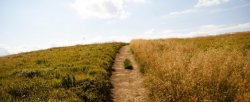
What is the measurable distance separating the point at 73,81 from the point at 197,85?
5.08 m

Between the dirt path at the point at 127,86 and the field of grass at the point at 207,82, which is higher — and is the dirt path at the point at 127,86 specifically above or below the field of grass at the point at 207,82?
below

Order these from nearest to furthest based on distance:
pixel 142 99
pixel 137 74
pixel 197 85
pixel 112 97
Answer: pixel 197 85
pixel 142 99
pixel 112 97
pixel 137 74

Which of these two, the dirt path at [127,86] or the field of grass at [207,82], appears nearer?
the field of grass at [207,82]

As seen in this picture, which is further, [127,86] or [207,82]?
[127,86]

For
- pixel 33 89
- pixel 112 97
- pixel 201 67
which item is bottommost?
pixel 112 97

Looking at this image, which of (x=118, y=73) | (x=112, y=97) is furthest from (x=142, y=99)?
(x=118, y=73)

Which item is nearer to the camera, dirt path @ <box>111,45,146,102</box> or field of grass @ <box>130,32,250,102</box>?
field of grass @ <box>130,32,250,102</box>

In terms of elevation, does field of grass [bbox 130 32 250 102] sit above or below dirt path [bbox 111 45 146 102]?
above

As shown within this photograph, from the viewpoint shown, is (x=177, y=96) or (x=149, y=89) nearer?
(x=177, y=96)

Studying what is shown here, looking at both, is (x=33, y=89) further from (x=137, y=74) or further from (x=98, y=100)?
(x=137, y=74)

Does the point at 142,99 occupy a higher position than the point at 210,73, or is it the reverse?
the point at 210,73

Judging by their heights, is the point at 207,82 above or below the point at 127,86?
above

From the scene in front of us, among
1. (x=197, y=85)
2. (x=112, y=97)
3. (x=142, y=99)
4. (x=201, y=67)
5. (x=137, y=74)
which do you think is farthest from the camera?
(x=137, y=74)

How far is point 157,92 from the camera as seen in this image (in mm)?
8461
